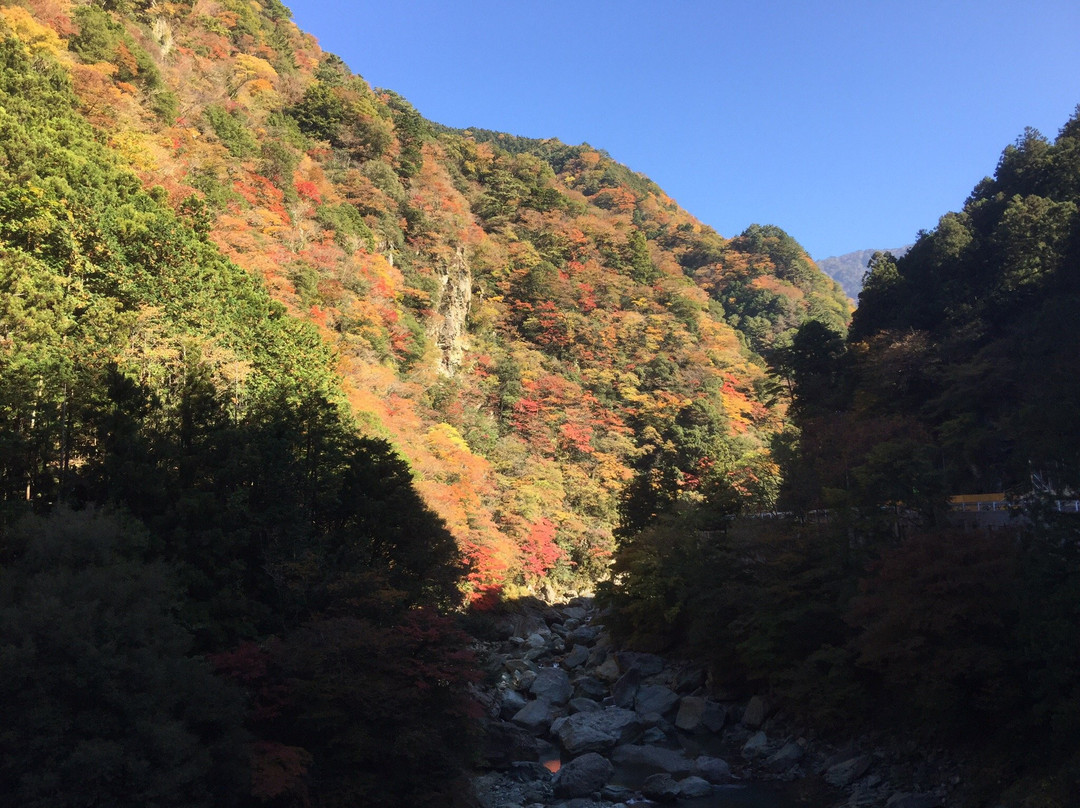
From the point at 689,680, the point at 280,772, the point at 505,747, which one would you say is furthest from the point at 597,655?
the point at 280,772

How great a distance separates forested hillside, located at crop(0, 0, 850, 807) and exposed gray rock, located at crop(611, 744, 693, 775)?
6495mm

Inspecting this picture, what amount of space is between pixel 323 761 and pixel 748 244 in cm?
7322

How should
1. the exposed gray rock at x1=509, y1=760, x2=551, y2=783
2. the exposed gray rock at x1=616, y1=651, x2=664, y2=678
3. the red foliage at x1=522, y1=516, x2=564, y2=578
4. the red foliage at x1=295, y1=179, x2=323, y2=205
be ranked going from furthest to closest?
the red foliage at x1=295, y1=179, x2=323, y2=205
the red foliage at x1=522, y1=516, x2=564, y2=578
the exposed gray rock at x1=616, y1=651, x2=664, y2=678
the exposed gray rock at x1=509, y1=760, x2=551, y2=783

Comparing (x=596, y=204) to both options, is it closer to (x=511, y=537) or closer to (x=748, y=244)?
(x=748, y=244)

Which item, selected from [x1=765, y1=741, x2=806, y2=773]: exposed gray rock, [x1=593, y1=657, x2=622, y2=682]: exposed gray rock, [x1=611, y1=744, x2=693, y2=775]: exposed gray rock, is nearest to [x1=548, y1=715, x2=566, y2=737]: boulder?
[x1=611, y1=744, x2=693, y2=775]: exposed gray rock

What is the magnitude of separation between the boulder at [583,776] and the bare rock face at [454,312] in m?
29.7

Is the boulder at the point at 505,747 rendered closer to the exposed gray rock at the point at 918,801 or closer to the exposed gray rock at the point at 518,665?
the exposed gray rock at the point at 518,665

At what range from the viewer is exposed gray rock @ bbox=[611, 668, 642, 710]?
24609 millimetres

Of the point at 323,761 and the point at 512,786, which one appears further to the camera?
the point at 512,786

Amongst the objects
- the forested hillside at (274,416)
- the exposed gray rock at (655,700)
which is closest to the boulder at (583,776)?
the forested hillside at (274,416)

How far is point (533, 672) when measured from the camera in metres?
27.6

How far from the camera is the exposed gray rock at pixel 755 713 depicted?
21.2 meters

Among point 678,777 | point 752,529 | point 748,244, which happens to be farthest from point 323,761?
point 748,244

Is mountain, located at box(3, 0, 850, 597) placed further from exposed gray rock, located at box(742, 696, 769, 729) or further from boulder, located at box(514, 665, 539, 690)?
exposed gray rock, located at box(742, 696, 769, 729)
